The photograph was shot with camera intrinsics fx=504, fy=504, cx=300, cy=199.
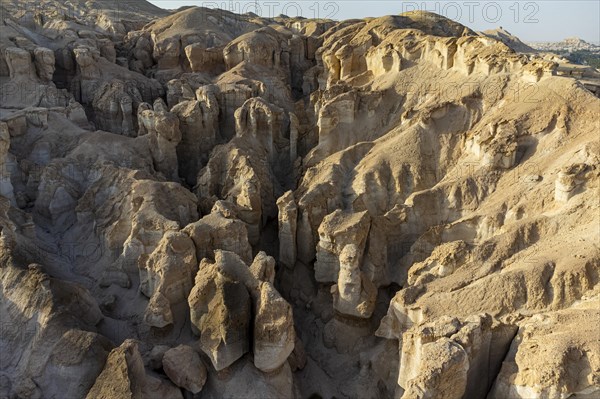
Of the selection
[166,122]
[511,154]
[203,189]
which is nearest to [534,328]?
[511,154]

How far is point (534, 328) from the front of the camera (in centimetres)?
1199

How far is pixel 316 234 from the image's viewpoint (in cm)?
1992

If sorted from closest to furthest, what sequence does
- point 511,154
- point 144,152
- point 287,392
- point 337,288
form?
point 287,392, point 337,288, point 511,154, point 144,152

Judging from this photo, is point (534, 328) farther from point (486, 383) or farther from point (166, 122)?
point (166, 122)

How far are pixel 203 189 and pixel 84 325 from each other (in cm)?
1007

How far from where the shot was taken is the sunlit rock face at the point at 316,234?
13.2 meters

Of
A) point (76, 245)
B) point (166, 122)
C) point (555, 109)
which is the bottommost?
point (76, 245)

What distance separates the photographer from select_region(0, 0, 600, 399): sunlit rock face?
1320 centimetres

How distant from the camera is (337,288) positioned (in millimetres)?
17156

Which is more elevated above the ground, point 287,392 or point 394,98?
point 394,98

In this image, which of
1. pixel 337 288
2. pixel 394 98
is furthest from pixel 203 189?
pixel 394 98

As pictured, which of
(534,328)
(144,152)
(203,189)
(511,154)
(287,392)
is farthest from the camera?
(144,152)

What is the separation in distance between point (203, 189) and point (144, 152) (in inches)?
161

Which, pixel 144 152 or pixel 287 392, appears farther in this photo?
pixel 144 152
